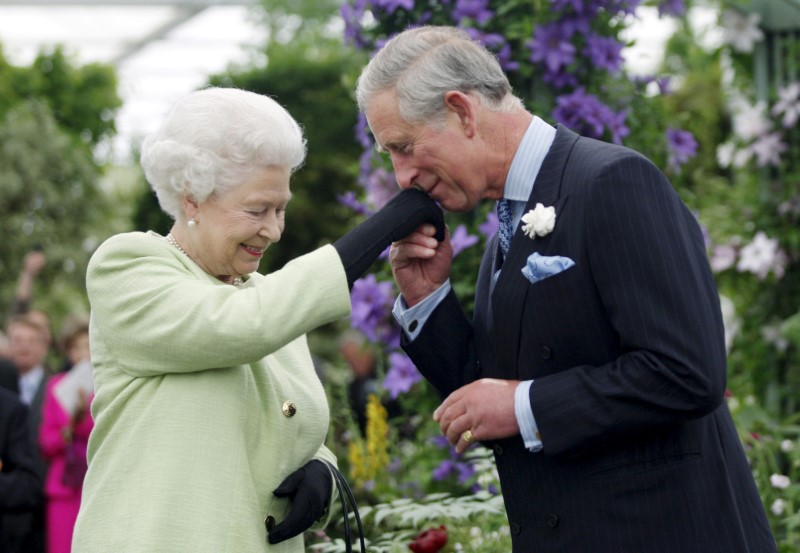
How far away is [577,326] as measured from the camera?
208 cm

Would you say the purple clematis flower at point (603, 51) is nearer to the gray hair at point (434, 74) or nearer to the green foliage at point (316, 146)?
the gray hair at point (434, 74)

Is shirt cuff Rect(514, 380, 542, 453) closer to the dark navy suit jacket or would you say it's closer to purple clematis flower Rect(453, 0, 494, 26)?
the dark navy suit jacket

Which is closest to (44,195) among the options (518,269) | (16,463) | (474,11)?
(16,463)

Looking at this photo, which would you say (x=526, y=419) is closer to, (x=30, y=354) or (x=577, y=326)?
(x=577, y=326)

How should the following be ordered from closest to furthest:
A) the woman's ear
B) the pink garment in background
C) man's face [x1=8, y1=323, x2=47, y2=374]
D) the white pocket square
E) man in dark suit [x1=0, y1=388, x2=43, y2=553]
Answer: the white pocket square, the woman's ear, man in dark suit [x1=0, y1=388, x2=43, y2=553], the pink garment in background, man's face [x1=8, y1=323, x2=47, y2=374]

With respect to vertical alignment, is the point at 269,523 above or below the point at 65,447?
below

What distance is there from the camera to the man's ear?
223 cm

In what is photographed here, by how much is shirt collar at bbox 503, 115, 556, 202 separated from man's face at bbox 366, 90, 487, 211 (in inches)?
2.4

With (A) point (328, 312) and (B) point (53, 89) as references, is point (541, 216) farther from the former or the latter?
(B) point (53, 89)

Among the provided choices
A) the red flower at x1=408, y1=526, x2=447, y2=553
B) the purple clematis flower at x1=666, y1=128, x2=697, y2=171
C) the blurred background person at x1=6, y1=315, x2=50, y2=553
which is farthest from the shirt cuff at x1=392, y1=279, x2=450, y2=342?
the blurred background person at x1=6, y1=315, x2=50, y2=553

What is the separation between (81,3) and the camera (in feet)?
51.1

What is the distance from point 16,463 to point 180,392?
9.23 feet

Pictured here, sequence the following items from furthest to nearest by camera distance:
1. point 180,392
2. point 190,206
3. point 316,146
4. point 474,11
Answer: point 316,146
point 474,11
point 190,206
point 180,392

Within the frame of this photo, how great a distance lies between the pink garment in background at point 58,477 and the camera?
17.9 feet
